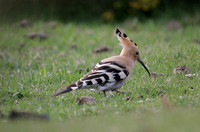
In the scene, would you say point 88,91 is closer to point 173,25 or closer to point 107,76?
point 107,76

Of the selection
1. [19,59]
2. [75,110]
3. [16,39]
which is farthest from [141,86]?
[16,39]

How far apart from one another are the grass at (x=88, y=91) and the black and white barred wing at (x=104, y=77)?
0.70ft

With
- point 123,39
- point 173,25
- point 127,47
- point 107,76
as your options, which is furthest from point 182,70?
point 173,25

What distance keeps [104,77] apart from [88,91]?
68 centimetres

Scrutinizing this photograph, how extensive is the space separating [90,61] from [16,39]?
11.4 ft

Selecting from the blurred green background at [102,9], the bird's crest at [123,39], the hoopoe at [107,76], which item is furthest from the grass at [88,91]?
the blurred green background at [102,9]

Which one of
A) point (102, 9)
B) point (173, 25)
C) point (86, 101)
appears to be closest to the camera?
point (86, 101)

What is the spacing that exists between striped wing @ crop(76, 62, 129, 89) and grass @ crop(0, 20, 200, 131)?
25cm

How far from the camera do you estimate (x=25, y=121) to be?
4.16m

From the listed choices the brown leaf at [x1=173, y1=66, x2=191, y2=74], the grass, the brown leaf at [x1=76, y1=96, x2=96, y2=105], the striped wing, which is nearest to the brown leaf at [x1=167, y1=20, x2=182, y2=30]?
the grass

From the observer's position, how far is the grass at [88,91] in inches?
158

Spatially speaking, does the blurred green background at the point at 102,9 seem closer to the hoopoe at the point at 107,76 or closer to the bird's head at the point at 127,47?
the bird's head at the point at 127,47

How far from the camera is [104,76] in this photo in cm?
524

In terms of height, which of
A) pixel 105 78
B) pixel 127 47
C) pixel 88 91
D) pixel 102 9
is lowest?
pixel 88 91
